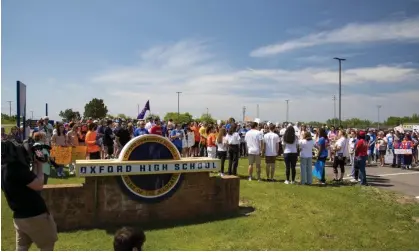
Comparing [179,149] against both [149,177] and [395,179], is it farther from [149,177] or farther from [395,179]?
[395,179]

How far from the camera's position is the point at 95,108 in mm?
87000

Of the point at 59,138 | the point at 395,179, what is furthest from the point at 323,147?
the point at 59,138

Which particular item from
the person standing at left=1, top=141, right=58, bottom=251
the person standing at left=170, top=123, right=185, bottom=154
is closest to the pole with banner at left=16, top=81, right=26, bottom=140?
the person standing at left=1, top=141, right=58, bottom=251

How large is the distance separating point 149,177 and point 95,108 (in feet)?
273

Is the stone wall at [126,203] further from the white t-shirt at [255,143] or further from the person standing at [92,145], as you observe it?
the person standing at [92,145]

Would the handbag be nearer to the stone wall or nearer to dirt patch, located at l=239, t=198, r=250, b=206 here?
dirt patch, located at l=239, t=198, r=250, b=206

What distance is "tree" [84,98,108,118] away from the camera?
86.0 m

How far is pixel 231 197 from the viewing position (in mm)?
8297

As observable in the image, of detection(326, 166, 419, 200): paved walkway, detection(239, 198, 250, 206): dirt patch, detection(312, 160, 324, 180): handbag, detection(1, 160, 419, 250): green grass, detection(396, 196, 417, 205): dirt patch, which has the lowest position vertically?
detection(1, 160, 419, 250): green grass

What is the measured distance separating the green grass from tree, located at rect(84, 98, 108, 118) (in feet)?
265

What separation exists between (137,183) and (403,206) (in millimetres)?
6288

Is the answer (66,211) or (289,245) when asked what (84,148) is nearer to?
(66,211)

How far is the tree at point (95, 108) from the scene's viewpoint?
3385 inches

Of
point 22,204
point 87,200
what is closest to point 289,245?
point 87,200
